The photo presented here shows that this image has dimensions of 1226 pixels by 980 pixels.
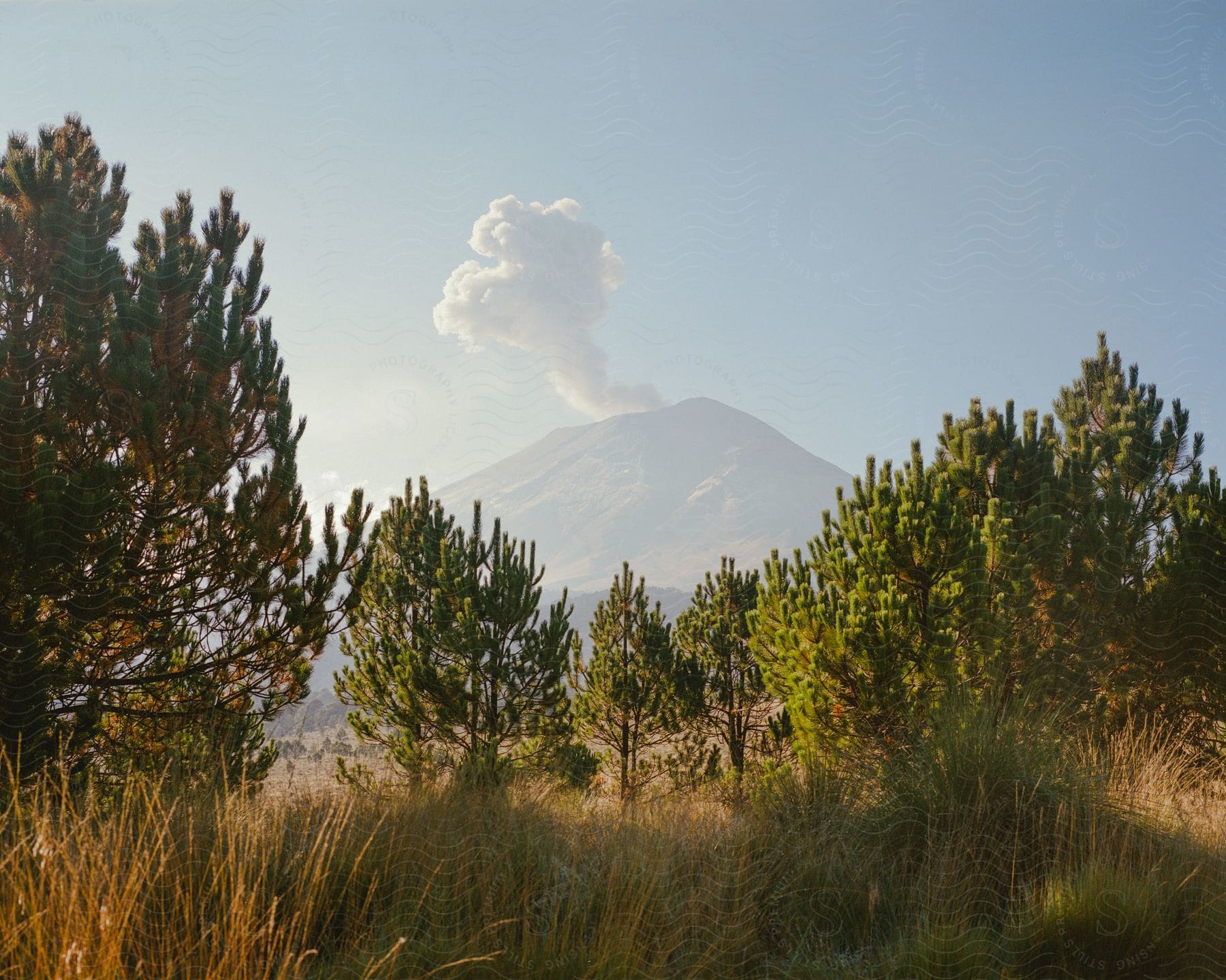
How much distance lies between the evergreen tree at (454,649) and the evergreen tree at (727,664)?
5427mm

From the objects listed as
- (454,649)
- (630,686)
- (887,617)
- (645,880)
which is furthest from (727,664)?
(645,880)

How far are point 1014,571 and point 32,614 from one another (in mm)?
11151

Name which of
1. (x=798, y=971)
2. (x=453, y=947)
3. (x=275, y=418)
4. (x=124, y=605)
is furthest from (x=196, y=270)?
(x=798, y=971)

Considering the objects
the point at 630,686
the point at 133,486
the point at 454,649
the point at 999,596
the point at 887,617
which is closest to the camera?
the point at 133,486

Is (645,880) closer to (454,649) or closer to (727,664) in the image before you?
(454,649)

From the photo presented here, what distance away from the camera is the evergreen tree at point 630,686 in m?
16.5

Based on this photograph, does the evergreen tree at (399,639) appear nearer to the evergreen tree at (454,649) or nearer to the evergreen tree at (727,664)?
the evergreen tree at (454,649)

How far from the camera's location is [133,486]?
6.40 m

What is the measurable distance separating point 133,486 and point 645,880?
5564 millimetres

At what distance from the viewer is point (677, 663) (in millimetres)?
16938

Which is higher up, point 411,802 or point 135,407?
point 135,407

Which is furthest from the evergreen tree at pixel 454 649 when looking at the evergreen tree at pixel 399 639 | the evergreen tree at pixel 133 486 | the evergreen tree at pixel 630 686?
the evergreen tree at pixel 133 486

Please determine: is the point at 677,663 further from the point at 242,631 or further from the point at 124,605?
the point at 124,605

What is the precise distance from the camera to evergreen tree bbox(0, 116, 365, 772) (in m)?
5.93
